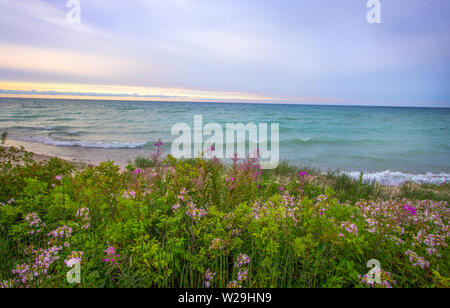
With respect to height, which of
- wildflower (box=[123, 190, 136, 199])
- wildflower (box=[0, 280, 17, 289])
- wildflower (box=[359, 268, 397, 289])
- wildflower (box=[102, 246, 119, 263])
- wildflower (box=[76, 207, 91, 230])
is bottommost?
wildflower (box=[0, 280, 17, 289])

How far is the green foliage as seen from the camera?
6.39ft

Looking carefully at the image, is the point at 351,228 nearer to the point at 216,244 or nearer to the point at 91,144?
the point at 216,244

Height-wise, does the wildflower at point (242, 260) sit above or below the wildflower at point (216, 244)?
below

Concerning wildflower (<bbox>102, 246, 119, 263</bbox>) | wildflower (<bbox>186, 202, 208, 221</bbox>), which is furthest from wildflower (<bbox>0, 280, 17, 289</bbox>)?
wildflower (<bbox>186, 202, 208, 221</bbox>)

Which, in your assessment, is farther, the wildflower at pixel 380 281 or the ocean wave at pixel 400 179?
the ocean wave at pixel 400 179

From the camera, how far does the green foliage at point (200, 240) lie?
6.39 feet

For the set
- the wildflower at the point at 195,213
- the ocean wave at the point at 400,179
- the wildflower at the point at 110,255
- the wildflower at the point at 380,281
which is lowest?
the ocean wave at the point at 400,179

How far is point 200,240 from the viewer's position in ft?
7.93

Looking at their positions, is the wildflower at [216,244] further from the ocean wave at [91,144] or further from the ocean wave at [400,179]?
the ocean wave at [91,144]

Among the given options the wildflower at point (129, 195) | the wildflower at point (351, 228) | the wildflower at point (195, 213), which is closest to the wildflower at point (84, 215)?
the wildflower at point (129, 195)

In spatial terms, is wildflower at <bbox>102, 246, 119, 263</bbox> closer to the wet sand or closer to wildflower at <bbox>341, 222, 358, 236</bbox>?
wildflower at <bbox>341, 222, 358, 236</bbox>
